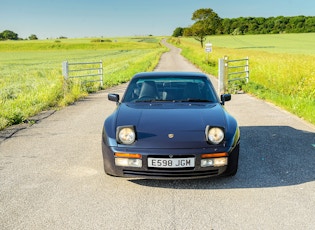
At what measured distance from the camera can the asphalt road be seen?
353 cm

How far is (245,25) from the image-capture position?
131250 millimetres

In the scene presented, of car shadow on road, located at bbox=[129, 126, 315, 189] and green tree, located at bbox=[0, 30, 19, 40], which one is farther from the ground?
green tree, located at bbox=[0, 30, 19, 40]

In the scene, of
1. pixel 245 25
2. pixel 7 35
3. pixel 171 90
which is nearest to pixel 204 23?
pixel 245 25

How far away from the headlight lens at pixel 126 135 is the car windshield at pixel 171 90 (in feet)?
4.09

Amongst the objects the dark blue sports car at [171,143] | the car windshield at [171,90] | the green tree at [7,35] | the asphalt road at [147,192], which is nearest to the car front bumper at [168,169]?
the dark blue sports car at [171,143]

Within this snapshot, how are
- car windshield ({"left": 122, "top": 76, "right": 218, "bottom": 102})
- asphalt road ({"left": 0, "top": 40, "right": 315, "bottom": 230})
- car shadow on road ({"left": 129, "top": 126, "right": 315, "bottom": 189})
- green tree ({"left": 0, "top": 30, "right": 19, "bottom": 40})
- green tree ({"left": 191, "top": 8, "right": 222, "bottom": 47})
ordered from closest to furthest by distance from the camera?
asphalt road ({"left": 0, "top": 40, "right": 315, "bottom": 230}), car shadow on road ({"left": 129, "top": 126, "right": 315, "bottom": 189}), car windshield ({"left": 122, "top": 76, "right": 218, "bottom": 102}), green tree ({"left": 191, "top": 8, "right": 222, "bottom": 47}), green tree ({"left": 0, "top": 30, "right": 19, "bottom": 40})

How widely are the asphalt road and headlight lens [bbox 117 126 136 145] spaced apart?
59cm

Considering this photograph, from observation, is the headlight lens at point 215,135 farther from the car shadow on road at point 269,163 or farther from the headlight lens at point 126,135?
the headlight lens at point 126,135

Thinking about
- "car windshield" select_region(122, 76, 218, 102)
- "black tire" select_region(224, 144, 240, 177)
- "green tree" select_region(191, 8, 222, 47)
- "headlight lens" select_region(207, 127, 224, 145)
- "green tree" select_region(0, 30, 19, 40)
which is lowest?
"black tire" select_region(224, 144, 240, 177)

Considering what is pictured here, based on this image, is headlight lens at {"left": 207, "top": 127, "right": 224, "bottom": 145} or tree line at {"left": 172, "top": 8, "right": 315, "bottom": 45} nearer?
headlight lens at {"left": 207, "top": 127, "right": 224, "bottom": 145}

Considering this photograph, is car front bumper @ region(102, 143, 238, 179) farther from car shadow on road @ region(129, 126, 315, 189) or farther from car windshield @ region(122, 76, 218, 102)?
car windshield @ region(122, 76, 218, 102)

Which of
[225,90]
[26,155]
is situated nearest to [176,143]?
[26,155]

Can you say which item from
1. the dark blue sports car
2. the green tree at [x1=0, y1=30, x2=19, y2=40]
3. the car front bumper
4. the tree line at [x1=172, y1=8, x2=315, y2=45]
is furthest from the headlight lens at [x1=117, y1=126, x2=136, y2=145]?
the green tree at [x1=0, y1=30, x2=19, y2=40]

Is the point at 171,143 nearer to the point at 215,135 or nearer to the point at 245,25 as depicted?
the point at 215,135
